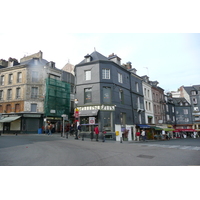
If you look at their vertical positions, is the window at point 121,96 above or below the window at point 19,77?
below

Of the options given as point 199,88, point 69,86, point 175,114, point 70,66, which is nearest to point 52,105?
point 69,86

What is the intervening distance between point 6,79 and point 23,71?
3721mm

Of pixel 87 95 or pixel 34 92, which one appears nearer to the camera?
pixel 87 95

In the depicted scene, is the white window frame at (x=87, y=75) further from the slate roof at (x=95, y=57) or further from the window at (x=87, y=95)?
the slate roof at (x=95, y=57)

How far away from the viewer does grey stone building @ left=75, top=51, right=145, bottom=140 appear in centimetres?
1902

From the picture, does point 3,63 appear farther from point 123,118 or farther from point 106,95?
point 123,118

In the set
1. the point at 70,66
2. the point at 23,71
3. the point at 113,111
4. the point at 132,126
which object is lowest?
the point at 132,126

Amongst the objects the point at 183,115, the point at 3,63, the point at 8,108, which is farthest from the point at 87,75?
the point at 183,115

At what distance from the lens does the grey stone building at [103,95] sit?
19016 mm

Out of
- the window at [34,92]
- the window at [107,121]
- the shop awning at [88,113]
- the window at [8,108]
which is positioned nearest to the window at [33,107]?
the window at [34,92]

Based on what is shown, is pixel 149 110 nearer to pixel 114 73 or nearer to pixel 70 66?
pixel 114 73

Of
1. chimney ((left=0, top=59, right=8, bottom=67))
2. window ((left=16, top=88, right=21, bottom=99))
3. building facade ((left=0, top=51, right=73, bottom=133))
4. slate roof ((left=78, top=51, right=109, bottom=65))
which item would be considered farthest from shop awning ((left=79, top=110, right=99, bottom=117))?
chimney ((left=0, top=59, right=8, bottom=67))

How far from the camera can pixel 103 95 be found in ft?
64.5

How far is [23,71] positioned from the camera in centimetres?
2609
